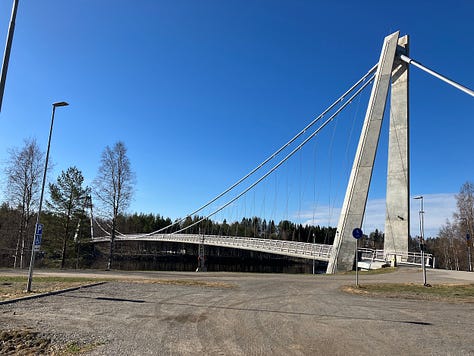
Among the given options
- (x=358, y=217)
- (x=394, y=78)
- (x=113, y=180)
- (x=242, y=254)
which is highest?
(x=394, y=78)

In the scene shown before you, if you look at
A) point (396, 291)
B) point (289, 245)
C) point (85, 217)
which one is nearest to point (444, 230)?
point (289, 245)

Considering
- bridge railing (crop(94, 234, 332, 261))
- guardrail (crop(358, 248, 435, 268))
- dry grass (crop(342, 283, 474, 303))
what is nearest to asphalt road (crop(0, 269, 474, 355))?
dry grass (crop(342, 283, 474, 303))

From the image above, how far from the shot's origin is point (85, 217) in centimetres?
3544

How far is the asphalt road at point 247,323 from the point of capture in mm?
6367

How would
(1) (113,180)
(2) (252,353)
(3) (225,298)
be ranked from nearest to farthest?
(2) (252,353), (3) (225,298), (1) (113,180)

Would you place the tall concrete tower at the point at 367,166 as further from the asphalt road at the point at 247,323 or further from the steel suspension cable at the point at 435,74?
the asphalt road at the point at 247,323

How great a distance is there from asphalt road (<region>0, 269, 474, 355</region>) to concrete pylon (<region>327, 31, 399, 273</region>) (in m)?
14.9

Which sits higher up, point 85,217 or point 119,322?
point 85,217

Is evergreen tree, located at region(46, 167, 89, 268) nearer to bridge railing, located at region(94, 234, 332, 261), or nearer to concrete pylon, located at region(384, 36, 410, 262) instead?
bridge railing, located at region(94, 234, 332, 261)

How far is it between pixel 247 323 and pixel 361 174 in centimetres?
2298

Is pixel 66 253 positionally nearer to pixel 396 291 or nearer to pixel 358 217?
pixel 358 217

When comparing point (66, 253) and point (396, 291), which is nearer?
point (396, 291)

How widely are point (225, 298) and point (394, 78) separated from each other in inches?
1154

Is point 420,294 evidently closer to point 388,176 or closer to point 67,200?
point 388,176
